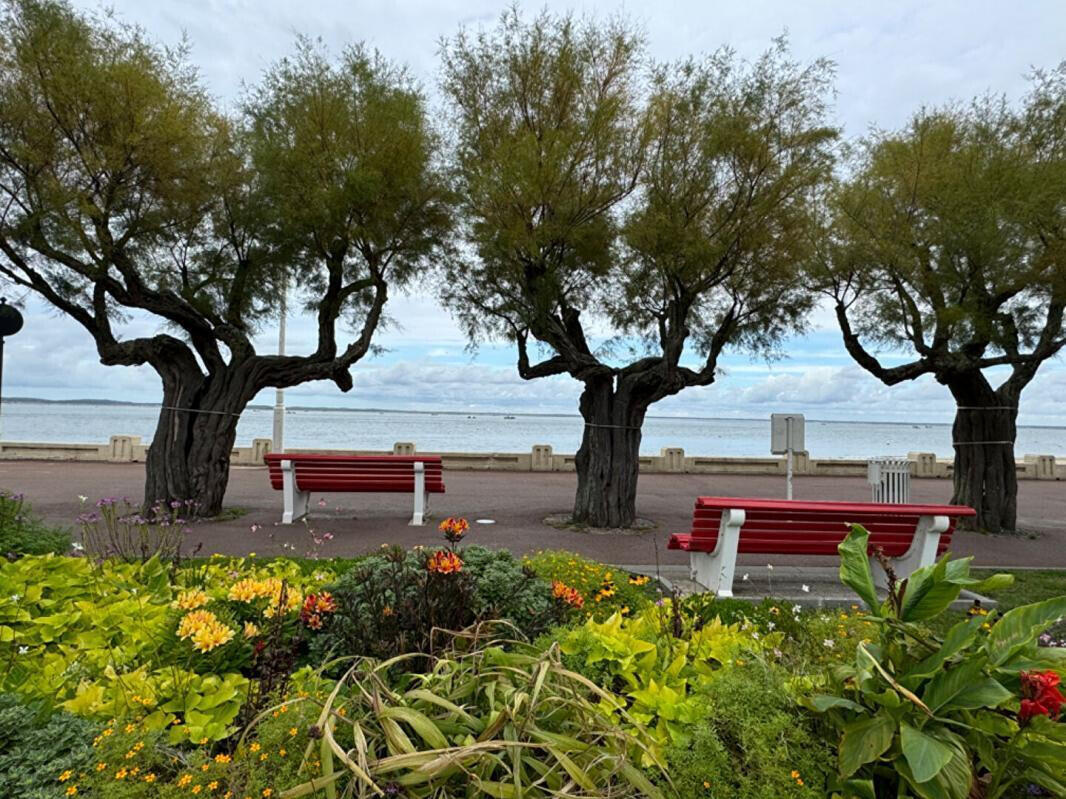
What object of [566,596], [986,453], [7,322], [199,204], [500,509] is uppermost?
[199,204]

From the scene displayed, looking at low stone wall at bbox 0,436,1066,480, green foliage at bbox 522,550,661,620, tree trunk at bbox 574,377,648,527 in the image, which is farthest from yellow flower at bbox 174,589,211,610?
low stone wall at bbox 0,436,1066,480

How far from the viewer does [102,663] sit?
8.46ft

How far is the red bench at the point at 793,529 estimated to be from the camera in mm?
6070

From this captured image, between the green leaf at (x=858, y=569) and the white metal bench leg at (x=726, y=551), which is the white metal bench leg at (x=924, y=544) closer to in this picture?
the white metal bench leg at (x=726, y=551)

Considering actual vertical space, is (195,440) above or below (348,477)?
above

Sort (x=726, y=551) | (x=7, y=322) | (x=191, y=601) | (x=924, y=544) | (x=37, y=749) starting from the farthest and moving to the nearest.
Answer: (x=7, y=322) < (x=924, y=544) < (x=726, y=551) < (x=191, y=601) < (x=37, y=749)

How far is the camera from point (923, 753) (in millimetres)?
1546

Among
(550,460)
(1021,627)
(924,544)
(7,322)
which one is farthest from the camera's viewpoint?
(550,460)

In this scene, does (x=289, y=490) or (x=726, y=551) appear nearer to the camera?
(x=726, y=551)

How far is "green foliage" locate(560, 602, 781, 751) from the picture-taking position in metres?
2.08

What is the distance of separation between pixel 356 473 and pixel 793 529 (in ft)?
23.5

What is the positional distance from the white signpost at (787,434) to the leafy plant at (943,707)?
417 inches

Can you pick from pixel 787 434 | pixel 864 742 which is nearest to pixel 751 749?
pixel 864 742

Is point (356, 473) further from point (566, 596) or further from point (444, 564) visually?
point (444, 564)
